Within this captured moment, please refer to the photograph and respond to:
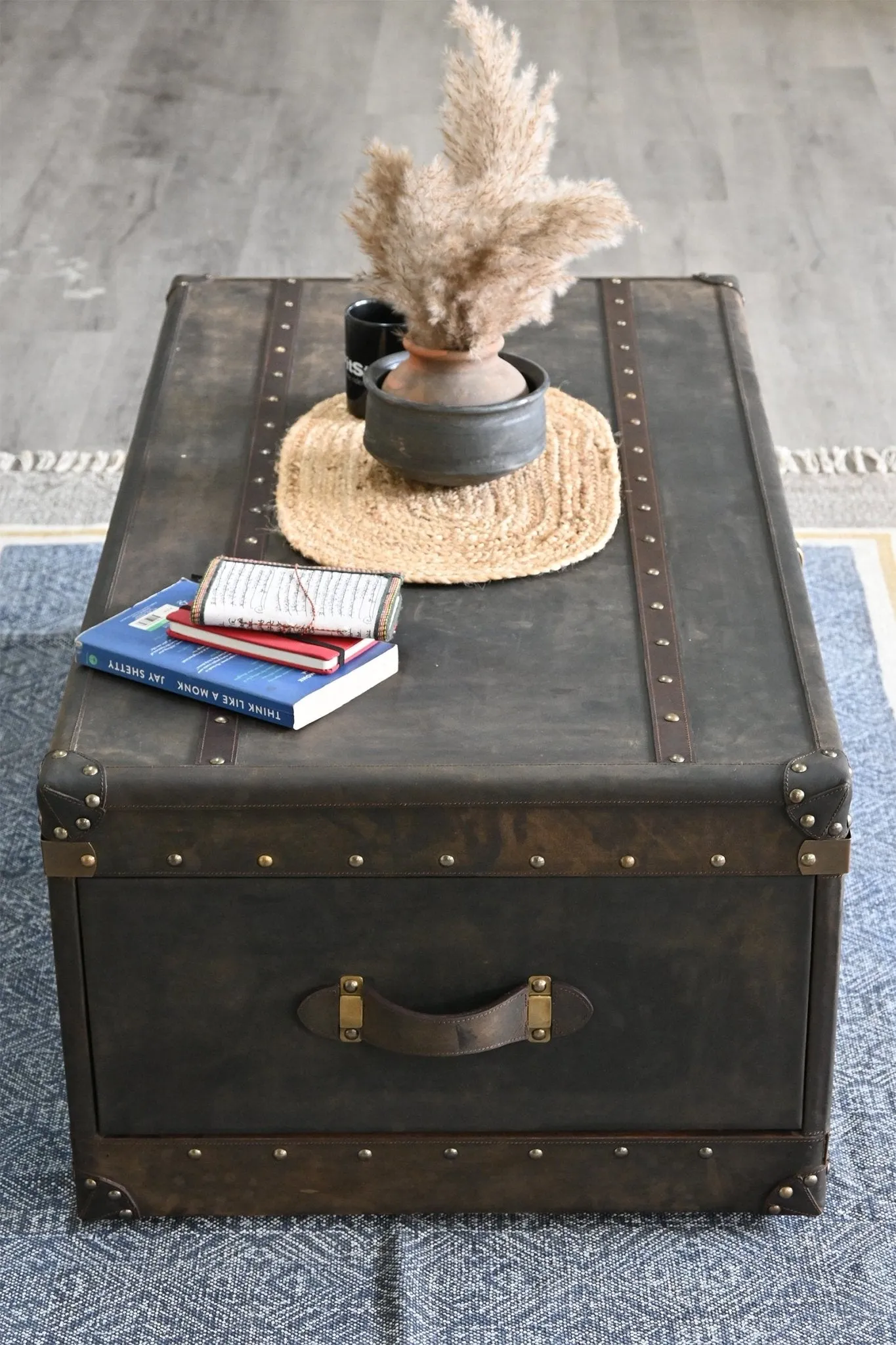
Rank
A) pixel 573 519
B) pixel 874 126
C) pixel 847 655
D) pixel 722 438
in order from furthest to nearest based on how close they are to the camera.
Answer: pixel 874 126 → pixel 847 655 → pixel 722 438 → pixel 573 519

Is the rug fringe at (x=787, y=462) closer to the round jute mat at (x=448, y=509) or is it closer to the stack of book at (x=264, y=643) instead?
the round jute mat at (x=448, y=509)

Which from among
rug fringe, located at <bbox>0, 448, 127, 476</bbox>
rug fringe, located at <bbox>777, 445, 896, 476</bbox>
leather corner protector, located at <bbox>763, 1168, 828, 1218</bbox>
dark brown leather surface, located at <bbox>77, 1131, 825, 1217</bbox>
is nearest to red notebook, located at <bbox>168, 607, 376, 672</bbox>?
dark brown leather surface, located at <bbox>77, 1131, 825, 1217</bbox>

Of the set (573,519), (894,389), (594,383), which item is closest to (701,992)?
(573,519)

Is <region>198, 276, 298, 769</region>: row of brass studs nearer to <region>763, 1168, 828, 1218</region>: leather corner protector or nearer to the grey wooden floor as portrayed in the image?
<region>763, 1168, 828, 1218</region>: leather corner protector

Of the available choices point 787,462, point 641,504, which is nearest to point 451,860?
point 641,504


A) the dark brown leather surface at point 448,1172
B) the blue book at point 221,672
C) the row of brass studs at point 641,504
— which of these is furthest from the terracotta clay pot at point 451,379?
the dark brown leather surface at point 448,1172

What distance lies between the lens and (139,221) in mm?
3062

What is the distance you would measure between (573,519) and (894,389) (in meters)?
1.31

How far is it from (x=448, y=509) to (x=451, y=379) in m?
0.11

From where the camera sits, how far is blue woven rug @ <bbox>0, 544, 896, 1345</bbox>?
1.20m

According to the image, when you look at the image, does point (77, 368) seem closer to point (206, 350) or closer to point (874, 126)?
point (206, 350)

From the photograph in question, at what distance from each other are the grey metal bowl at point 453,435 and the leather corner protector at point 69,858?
18.3 inches

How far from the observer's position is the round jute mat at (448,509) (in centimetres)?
136

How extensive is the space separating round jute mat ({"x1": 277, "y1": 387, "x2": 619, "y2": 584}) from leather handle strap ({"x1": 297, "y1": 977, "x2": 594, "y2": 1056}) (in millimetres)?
347
